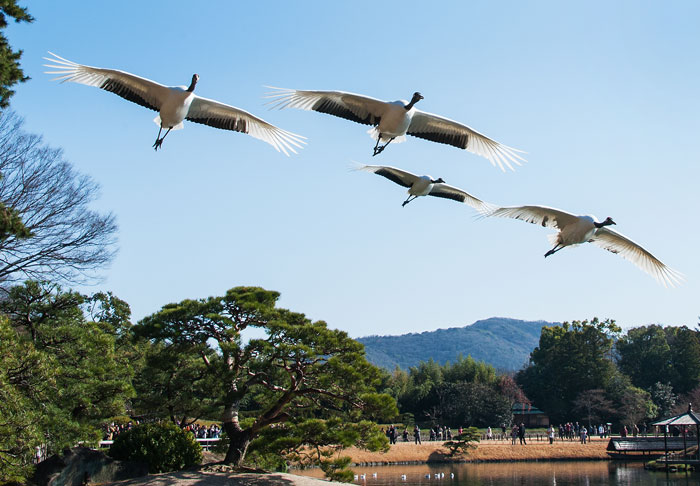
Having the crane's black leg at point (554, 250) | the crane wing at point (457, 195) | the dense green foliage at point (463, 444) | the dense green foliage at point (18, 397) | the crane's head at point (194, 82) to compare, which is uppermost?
the crane's head at point (194, 82)

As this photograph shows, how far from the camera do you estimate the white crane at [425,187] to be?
1331 centimetres

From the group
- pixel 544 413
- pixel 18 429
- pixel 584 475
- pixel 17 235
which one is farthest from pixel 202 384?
pixel 544 413

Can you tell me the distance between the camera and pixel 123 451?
18594 mm

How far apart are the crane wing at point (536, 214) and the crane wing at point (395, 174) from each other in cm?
179

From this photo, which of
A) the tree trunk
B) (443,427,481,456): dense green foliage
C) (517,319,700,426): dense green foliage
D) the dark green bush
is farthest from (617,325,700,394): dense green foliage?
the dark green bush

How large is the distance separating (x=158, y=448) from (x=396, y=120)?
1232 cm

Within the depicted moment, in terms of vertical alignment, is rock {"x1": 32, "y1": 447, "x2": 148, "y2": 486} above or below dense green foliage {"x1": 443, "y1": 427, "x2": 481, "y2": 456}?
above

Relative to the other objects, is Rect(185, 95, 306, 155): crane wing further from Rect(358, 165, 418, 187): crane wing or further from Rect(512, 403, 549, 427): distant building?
Rect(512, 403, 549, 427): distant building

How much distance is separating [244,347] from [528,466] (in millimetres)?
22696

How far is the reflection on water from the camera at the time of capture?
91.2 ft

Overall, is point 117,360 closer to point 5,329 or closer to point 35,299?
point 35,299

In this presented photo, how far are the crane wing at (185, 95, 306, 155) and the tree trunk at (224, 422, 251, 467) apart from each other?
10.8 m

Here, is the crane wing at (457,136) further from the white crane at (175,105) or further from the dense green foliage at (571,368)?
the dense green foliage at (571,368)

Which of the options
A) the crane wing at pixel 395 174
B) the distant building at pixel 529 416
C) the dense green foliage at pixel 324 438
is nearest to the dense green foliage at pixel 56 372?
the dense green foliage at pixel 324 438
